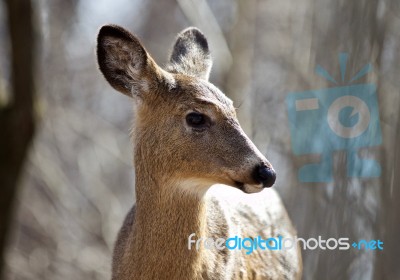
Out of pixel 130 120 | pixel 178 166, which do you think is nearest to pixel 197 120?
pixel 178 166

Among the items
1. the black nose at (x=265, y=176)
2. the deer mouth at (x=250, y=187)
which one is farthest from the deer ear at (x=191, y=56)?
the black nose at (x=265, y=176)

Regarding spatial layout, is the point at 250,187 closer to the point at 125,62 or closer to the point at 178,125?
the point at 178,125

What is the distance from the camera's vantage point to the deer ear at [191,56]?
5.75 meters

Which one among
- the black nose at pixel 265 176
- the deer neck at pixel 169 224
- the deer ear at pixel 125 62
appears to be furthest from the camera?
the deer ear at pixel 125 62

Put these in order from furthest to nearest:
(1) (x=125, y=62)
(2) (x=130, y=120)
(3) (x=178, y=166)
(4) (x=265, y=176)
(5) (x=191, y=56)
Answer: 1. (2) (x=130, y=120)
2. (5) (x=191, y=56)
3. (1) (x=125, y=62)
4. (3) (x=178, y=166)
5. (4) (x=265, y=176)

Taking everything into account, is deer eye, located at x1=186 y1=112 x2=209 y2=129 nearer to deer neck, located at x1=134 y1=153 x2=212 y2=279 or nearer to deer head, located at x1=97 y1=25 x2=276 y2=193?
deer head, located at x1=97 y1=25 x2=276 y2=193

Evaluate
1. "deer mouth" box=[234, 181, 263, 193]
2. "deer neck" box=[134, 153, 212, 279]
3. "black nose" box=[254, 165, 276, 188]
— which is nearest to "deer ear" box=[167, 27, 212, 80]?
"deer neck" box=[134, 153, 212, 279]

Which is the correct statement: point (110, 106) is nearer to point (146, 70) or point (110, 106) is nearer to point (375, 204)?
point (146, 70)

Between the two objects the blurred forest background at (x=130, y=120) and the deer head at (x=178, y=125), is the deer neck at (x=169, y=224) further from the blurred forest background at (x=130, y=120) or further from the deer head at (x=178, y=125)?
the blurred forest background at (x=130, y=120)

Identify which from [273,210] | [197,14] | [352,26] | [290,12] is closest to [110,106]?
[197,14]

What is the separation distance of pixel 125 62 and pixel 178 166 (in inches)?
32.6

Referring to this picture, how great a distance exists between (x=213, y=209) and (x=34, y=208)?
1267 cm

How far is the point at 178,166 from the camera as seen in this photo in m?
4.88

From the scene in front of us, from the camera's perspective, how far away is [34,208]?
1734 centimetres
